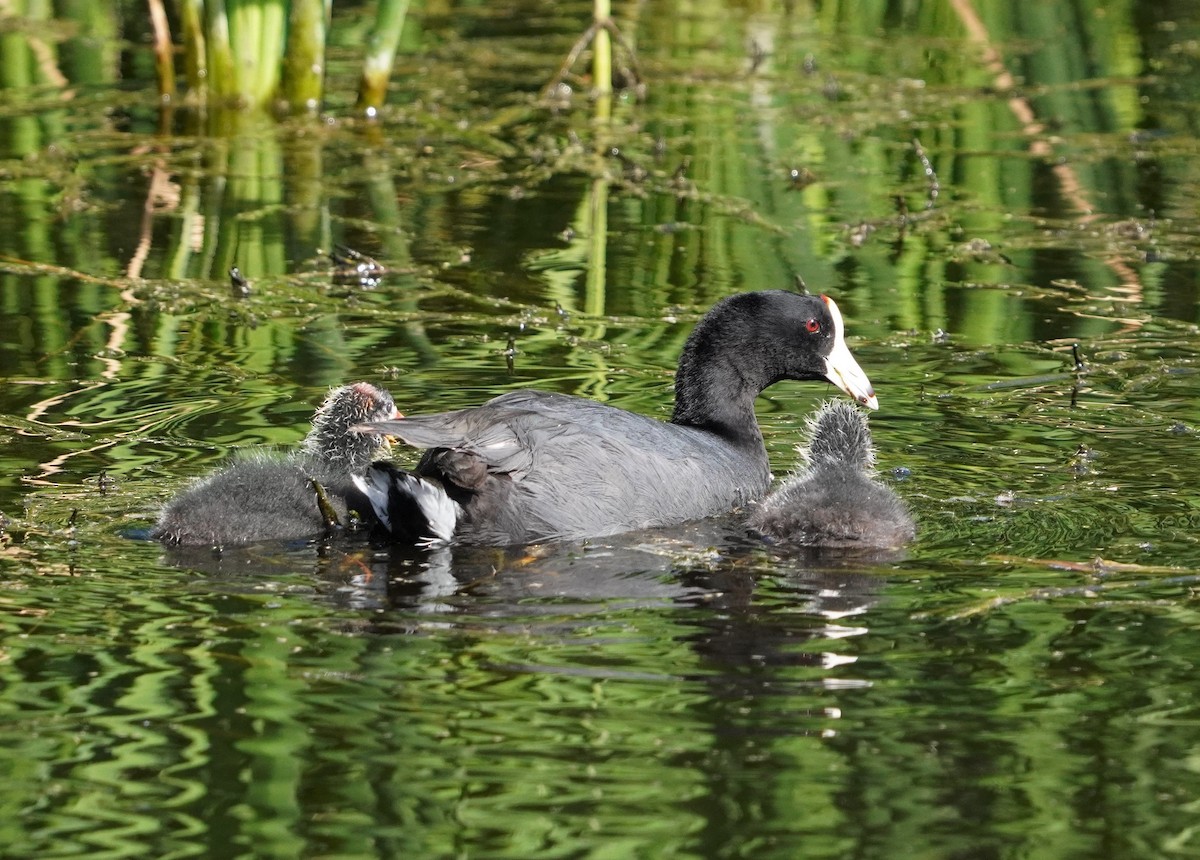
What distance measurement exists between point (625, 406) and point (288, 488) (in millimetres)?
1543

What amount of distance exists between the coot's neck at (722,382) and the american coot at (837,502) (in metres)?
0.51

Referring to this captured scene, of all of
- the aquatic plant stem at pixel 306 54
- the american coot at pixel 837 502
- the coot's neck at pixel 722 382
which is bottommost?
the american coot at pixel 837 502

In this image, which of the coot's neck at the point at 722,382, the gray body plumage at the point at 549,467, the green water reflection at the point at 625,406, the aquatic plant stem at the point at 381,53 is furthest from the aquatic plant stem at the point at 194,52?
the gray body plumage at the point at 549,467

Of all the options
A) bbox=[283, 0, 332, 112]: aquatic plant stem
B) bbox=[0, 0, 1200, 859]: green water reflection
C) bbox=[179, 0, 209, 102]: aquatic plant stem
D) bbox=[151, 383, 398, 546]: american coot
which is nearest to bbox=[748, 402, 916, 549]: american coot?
bbox=[0, 0, 1200, 859]: green water reflection

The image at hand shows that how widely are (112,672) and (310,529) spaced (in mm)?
1190

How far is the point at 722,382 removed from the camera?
5895 mm

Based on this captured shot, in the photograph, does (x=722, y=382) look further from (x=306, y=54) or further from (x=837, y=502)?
(x=306, y=54)

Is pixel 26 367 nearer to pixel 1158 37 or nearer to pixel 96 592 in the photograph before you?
pixel 96 592

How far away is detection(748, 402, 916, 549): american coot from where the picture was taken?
16.3 ft

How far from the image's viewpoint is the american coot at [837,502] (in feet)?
16.3

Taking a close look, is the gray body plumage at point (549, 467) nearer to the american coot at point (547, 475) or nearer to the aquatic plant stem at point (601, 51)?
the american coot at point (547, 475)

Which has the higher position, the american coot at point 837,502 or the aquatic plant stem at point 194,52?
the aquatic plant stem at point 194,52

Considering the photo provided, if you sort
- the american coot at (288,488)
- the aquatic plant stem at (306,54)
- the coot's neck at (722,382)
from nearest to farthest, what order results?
the american coot at (288,488), the coot's neck at (722,382), the aquatic plant stem at (306,54)

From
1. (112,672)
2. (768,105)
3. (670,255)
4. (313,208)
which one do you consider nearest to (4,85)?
(313,208)
